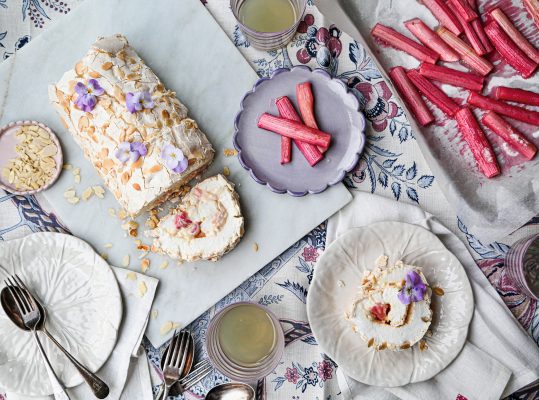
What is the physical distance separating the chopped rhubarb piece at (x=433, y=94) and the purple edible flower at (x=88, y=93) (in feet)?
4.89

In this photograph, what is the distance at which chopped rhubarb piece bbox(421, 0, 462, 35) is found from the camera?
2803 mm

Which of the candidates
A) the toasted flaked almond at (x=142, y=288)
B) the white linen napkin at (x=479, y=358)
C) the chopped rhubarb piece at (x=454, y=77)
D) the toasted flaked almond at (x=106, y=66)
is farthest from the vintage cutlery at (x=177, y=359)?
the chopped rhubarb piece at (x=454, y=77)

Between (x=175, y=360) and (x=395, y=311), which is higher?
(x=175, y=360)

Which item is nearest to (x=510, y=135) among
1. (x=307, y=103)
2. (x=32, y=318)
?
(x=307, y=103)

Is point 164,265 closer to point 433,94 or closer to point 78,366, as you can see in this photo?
point 78,366

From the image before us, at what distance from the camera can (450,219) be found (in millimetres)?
2775

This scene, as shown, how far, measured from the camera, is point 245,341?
8.84 feet

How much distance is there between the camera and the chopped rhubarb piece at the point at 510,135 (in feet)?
8.93

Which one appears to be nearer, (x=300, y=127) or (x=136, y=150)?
(x=136, y=150)

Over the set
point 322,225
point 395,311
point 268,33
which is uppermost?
point 268,33

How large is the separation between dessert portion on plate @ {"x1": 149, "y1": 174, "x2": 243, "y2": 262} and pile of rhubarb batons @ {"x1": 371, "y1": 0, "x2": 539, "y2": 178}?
40.1 inches

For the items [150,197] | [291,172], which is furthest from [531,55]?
[150,197]

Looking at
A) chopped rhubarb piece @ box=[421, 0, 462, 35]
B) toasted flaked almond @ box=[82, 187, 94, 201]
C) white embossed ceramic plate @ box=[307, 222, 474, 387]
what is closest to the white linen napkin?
white embossed ceramic plate @ box=[307, 222, 474, 387]

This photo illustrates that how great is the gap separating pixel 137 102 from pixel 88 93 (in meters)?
0.23
